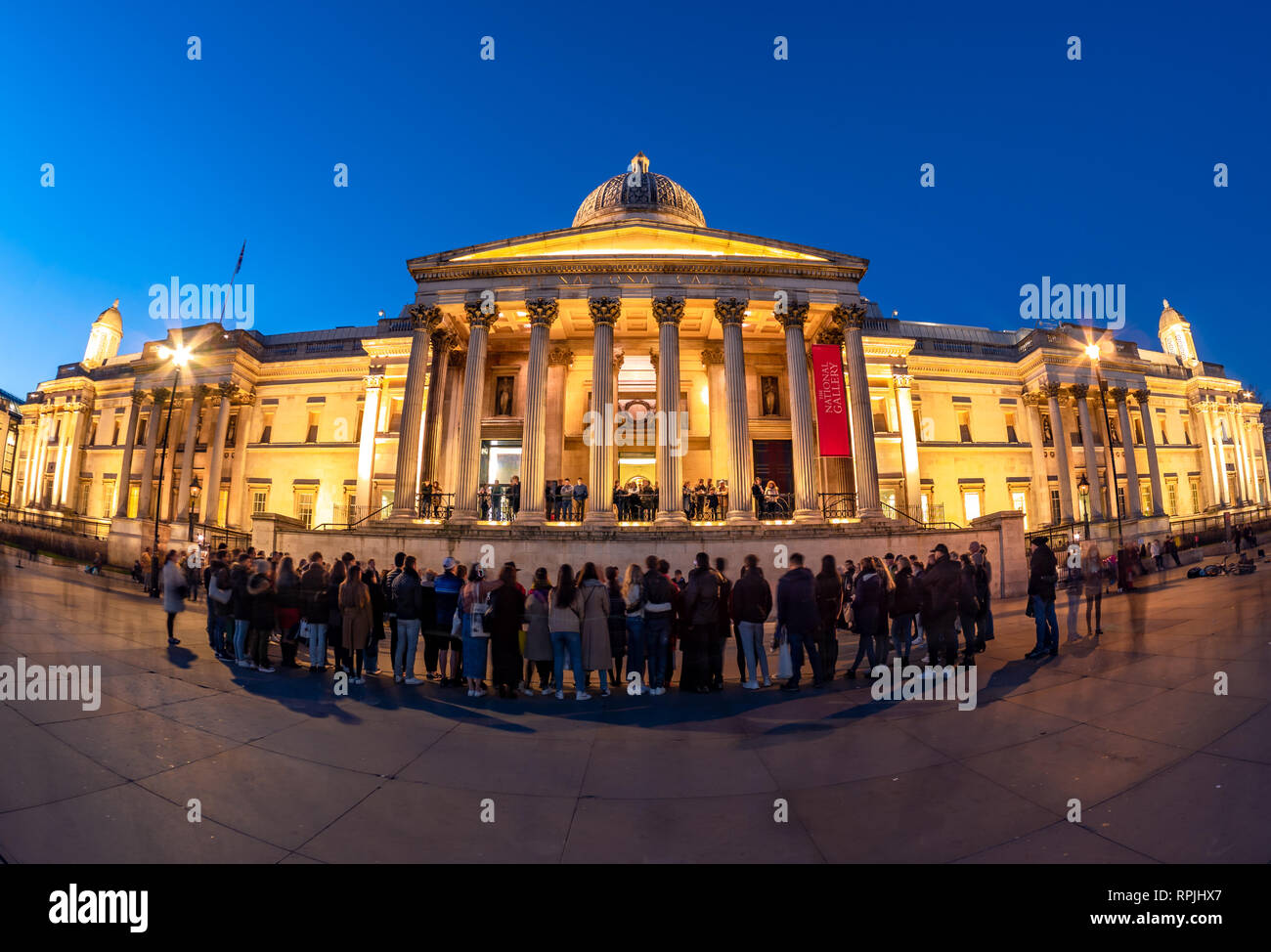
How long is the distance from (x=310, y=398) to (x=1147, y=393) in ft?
186

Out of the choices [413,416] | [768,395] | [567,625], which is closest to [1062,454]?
[768,395]

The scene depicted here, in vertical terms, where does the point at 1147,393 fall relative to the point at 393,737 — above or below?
above

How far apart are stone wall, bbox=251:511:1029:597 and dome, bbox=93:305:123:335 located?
164 feet

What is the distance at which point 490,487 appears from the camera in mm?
24453

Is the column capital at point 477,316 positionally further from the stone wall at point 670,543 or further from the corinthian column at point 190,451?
the corinthian column at point 190,451

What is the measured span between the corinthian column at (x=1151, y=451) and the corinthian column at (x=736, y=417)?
32.6 m

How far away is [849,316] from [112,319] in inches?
2549

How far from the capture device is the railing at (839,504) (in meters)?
23.2

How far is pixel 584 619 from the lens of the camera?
8.48 m

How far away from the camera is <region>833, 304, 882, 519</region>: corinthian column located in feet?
74.6

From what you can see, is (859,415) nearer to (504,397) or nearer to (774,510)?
(774,510)
